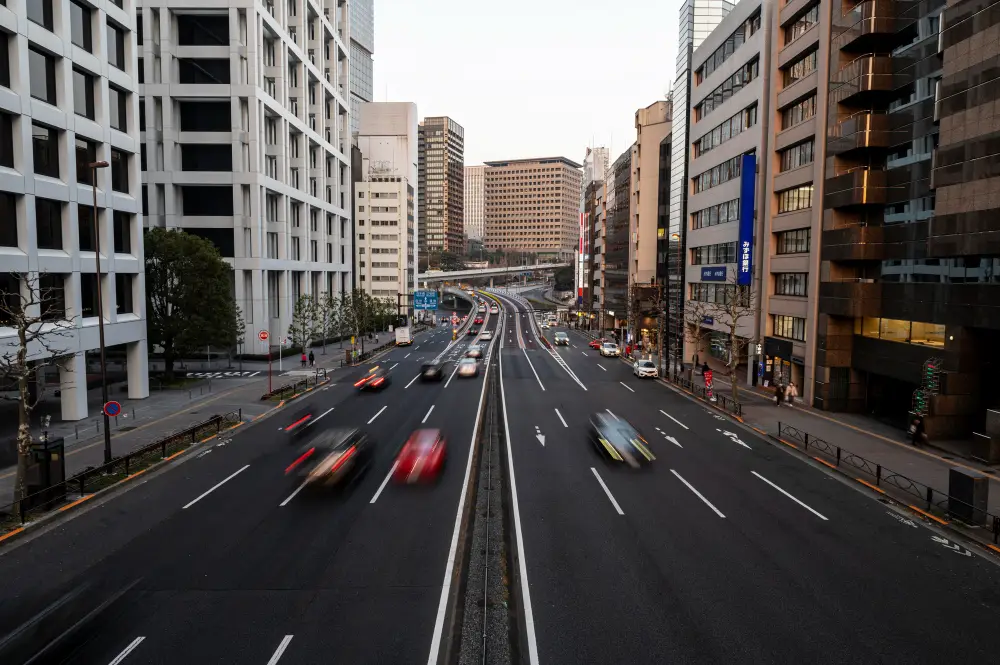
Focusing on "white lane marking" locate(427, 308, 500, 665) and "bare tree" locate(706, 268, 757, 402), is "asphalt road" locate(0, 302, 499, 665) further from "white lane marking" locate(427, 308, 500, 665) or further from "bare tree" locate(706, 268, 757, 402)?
"bare tree" locate(706, 268, 757, 402)

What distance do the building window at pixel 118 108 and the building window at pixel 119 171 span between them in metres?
1.59

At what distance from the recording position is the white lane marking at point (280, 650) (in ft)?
36.5

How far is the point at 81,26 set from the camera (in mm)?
34969

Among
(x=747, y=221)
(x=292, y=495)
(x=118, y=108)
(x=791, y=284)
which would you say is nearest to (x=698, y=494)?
(x=292, y=495)

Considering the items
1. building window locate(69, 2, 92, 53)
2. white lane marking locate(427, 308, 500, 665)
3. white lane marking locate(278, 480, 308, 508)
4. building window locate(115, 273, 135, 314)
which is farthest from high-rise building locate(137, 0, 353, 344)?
white lane marking locate(427, 308, 500, 665)

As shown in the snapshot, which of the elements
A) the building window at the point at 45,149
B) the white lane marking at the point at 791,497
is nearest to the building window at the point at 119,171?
the building window at the point at 45,149

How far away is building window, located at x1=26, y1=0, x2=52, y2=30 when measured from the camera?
3081cm

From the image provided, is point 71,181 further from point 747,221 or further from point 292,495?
point 747,221

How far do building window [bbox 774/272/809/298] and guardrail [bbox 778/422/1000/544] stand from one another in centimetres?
1435

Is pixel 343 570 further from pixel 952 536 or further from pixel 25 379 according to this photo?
pixel 952 536

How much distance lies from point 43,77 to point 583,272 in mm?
129926

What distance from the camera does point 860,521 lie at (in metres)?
18.7

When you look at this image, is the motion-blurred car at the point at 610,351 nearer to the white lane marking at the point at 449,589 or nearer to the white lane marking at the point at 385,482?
the white lane marking at the point at 449,589

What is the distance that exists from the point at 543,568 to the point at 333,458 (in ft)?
44.0
